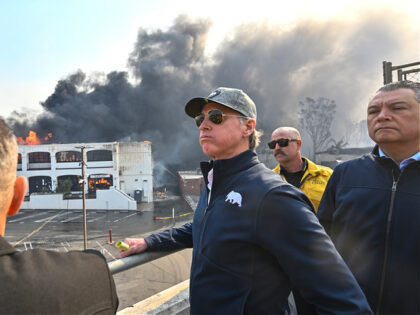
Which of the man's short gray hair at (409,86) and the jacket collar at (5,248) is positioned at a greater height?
the man's short gray hair at (409,86)

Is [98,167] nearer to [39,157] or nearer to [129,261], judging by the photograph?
[39,157]

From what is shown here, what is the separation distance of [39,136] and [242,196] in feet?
227

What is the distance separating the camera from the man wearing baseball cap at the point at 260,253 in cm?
132

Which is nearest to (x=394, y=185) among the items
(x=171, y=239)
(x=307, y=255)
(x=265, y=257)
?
(x=307, y=255)

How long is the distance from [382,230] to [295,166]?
2.43m

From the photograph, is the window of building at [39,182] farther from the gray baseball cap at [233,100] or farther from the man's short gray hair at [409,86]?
the man's short gray hair at [409,86]

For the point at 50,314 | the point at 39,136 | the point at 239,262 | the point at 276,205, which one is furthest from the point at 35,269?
the point at 39,136

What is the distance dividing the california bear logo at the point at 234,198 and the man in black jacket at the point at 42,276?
726mm

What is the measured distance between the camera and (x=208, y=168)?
2.11m

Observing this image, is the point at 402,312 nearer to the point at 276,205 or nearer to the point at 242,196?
the point at 276,205

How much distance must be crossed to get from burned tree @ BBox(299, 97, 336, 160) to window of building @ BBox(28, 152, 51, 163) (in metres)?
46.0

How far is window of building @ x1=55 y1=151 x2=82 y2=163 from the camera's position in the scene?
121 feet

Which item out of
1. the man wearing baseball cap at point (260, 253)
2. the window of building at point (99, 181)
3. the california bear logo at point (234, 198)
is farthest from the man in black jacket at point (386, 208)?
the window of building at point (99, 181)

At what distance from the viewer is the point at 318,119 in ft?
187
